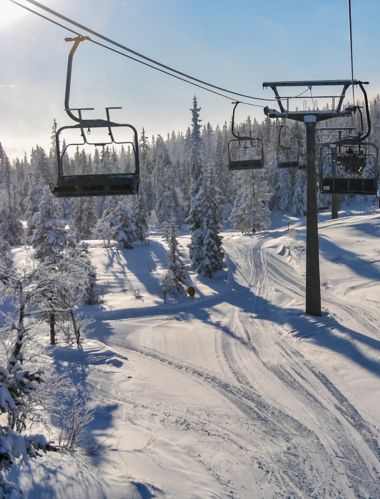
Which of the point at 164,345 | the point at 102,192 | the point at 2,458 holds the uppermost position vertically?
the point at 102,192

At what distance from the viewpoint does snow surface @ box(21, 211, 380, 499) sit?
9.79m

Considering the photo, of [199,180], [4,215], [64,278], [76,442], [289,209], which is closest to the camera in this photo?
[76,442]

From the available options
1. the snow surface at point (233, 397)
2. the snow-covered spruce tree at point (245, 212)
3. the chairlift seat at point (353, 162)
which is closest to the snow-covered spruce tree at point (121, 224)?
the snow-covered spruce tree at point (245, 212)

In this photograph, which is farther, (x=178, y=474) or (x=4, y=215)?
(x=4, y=215)

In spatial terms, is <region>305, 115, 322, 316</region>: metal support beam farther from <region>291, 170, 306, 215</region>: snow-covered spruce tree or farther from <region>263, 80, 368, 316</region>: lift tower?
<region>291, 170, 306, 215</region>: snow-covered spruce tree

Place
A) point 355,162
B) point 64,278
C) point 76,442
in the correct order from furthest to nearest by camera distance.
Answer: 1. point 64,278
2. point 355,162
3. point 76,442

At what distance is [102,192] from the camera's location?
27.1ft

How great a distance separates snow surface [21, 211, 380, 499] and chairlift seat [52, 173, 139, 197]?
5.29m

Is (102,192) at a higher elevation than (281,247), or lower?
higher

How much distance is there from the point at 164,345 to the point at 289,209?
64695 millimetres

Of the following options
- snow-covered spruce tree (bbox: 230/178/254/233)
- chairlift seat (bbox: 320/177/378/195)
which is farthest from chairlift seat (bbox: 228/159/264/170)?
snow-covered spruce tree (bbox: 230/178/254/233)

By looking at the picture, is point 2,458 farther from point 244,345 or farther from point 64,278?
point 244,345

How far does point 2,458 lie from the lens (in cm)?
675

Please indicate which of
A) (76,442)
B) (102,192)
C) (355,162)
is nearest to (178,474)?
(76,442)
